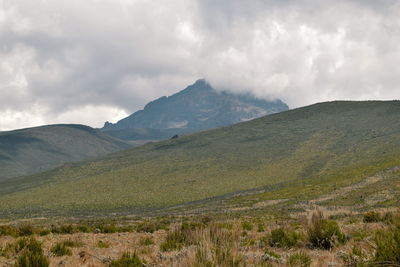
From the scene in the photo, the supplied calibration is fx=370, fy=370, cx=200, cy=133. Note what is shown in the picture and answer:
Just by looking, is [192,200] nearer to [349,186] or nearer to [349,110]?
[349,186]

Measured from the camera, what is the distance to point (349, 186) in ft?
176

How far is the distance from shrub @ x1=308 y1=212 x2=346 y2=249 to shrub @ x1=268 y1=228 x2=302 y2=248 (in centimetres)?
51

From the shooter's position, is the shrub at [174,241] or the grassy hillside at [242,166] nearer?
the shrub at [174,241]

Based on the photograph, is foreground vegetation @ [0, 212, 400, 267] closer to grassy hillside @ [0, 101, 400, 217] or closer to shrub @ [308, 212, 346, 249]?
shrub @ [308, 212, 346, 249]

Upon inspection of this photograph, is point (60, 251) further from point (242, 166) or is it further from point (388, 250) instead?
point (242, 166)

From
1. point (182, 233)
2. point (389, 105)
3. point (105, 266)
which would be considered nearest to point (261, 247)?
point (182, 233)

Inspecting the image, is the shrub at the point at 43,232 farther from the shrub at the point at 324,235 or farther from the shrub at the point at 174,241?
the shrub at the point at 324,235

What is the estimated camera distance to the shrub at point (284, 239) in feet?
38.4

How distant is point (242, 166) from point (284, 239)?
88.1m

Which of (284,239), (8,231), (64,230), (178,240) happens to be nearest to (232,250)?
(284,239)

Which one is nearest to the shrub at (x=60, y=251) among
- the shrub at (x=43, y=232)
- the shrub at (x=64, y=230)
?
the shrub at (x=43, y=232)

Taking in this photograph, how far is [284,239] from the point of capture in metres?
12.0

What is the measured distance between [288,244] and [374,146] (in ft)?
302

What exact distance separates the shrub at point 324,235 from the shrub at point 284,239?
506 millimetres
